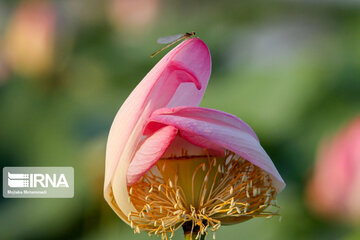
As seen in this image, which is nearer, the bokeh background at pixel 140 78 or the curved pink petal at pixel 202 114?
the curved pink petal at pixel 202 114

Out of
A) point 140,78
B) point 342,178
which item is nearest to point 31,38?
point 140,78

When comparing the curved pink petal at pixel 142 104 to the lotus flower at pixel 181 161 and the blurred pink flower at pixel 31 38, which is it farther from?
the blurred pink flower at pixel 31 38

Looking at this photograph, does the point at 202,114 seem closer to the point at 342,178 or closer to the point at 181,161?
the point at 181,161

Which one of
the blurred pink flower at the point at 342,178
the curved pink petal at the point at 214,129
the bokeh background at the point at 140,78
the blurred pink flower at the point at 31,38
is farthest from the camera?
the blurred pink flower at the point at 31,38


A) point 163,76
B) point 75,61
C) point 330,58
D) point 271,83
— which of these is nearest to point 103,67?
point 75,61

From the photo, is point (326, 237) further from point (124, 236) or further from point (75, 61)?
point (75, 61)

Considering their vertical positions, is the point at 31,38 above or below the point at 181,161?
above

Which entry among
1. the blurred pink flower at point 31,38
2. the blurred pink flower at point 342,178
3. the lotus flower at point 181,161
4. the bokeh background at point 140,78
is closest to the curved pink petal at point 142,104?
the lotus flower at point 181,161
